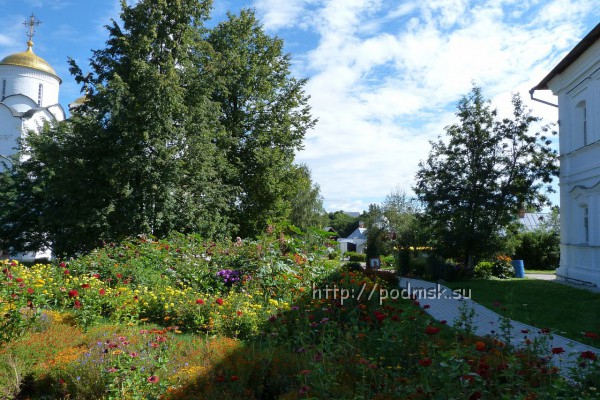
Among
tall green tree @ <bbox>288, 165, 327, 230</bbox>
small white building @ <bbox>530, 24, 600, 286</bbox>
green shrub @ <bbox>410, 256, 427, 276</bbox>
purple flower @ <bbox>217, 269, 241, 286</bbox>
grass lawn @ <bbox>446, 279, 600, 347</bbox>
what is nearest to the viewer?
grass lawn @ <bbox>446, 279, 600, 347</bbox>

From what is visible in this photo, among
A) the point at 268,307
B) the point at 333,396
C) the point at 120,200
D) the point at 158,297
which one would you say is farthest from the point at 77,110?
the point at 333,396

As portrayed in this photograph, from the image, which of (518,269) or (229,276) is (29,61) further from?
(518,269)

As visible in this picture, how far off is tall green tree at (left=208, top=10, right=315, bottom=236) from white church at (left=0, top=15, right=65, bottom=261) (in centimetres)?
1869

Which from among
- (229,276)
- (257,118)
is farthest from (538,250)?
(229,276)

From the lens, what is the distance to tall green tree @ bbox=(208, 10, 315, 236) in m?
20.5

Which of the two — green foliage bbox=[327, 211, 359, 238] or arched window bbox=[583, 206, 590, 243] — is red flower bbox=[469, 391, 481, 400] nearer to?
arched window bbox=[583, 206, 590, 243]

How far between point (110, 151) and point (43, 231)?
9.53 m

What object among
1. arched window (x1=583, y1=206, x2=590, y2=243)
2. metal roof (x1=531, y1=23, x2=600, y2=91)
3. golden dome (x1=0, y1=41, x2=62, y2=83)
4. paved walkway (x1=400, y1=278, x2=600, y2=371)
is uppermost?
golden dome (x1=0, y1=41, x2=62, y2=83)

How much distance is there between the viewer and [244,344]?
5789mm

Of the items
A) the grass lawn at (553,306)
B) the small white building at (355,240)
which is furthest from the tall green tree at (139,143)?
the small white building at (355,240)

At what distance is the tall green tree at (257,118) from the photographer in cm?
2045

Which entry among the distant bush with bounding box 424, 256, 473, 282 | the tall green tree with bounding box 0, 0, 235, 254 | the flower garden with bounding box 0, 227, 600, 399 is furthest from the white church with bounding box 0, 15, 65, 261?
the flower garden with bounding box 0, 227, 600, 399

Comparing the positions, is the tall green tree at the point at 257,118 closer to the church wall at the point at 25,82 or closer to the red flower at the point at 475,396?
the red flower at the point at 475,396

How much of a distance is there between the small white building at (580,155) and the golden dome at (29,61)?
117ft
